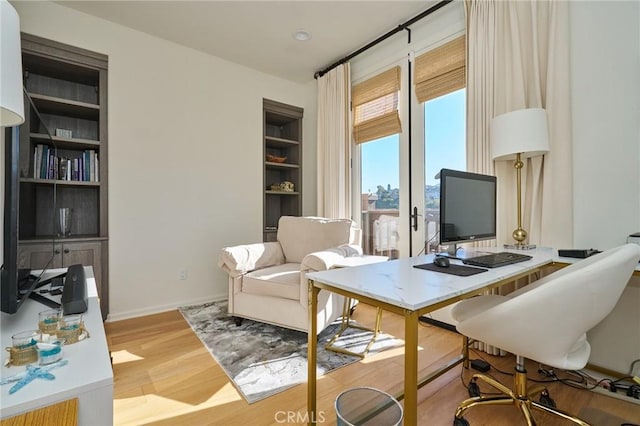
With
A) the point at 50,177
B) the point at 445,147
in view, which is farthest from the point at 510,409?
the point at 50,177

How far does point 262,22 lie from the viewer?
2.69 metres

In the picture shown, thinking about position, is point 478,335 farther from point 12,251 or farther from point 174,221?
point 174,221

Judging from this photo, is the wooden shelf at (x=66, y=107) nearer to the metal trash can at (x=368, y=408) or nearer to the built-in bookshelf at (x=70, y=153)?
the built-in bookshelf at (x=70, y=153)

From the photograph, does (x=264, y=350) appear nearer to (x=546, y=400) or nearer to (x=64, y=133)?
(x=546, y=400)

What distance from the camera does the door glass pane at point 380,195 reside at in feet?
9.71

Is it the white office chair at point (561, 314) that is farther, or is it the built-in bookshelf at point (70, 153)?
the built-in bookshelf at point (70, 153)

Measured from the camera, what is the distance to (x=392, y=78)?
2.91 metres

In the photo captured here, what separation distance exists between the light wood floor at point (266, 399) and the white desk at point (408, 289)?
0.25 m

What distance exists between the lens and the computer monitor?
4.76ft

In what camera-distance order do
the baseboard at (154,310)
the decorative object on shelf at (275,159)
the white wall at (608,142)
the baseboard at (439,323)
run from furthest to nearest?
the decorative object on shelf at (275,159)
the baseboard at (154,310)
the baseboard at (439,323)
the white wall at (608,142)

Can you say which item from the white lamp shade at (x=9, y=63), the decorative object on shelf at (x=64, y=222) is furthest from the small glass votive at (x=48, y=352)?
the decorative object on shelf at (x=64, y=222)

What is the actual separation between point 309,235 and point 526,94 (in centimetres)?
199

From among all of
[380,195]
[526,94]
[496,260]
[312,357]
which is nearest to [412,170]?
[380,195]

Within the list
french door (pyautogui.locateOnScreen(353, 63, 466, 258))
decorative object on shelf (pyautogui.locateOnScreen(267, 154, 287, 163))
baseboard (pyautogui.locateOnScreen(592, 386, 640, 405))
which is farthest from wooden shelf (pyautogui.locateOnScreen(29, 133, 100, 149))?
baseboard (pyautogui.locateOnScreen(592, 386, 640, 405))
